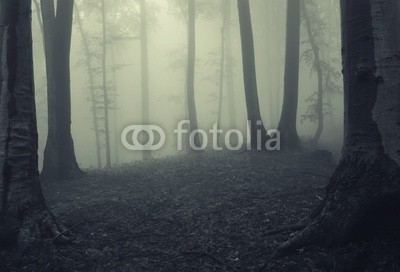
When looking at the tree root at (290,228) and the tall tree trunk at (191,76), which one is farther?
the tall tree trunk at (191,76)

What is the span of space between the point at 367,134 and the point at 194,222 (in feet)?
12.2

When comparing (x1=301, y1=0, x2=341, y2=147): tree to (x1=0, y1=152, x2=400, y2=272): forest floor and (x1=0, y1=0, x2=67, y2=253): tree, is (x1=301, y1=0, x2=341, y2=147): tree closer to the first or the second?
(x1=0, y1=152, x2=400, y2=272): forest floor

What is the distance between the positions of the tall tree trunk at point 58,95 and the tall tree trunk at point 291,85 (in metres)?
7.70

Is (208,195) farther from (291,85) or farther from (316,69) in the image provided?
(316,69)

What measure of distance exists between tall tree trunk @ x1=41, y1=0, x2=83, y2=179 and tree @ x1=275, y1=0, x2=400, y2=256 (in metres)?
8.51

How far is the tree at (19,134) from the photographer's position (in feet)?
18.3

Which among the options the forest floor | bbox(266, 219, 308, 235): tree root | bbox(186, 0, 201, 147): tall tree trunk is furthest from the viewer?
bbox(186, 0, 201, 147): tall tree trunk

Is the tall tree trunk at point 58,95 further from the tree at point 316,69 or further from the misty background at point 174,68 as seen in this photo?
the tree at point 316,69

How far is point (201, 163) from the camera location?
43.4ft

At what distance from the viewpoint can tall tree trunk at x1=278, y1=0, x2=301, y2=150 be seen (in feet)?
44.5

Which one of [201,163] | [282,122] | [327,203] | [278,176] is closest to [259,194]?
[278,176]

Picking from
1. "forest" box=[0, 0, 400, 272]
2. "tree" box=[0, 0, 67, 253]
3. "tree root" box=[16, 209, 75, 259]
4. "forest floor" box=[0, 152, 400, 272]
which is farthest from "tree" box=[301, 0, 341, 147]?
"tree" box=[0, 0, 67, 253]

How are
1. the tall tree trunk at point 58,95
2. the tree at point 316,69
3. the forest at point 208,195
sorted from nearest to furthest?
the forest at point 208,195
the tall tree trunk at point 58,95
the tree at point 316,69

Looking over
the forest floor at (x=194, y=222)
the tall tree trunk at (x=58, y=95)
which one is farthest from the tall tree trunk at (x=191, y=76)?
the tall tree trunk at (x=58, y=95)
